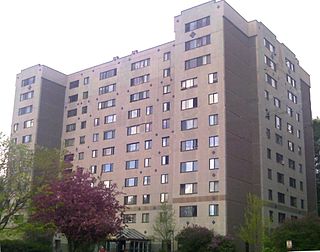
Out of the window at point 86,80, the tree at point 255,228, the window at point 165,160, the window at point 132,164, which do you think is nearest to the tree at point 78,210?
the tree at point 255,228

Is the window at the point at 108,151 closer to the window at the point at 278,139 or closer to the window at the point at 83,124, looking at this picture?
the window at the point at 83,124

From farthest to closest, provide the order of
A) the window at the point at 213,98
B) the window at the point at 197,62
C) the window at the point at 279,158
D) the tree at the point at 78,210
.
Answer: the window at the point at 279,158 → the window at the point at 197,62 → the window at the point at 213,98 → the tree at the point at 78,210

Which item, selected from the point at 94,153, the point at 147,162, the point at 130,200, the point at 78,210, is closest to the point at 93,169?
the point at 94,153

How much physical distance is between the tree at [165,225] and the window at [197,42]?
775 inches

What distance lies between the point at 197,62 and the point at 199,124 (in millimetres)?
7877

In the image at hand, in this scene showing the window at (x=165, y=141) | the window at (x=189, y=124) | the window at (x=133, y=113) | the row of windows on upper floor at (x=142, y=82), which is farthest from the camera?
the window at (x=133, y=113)

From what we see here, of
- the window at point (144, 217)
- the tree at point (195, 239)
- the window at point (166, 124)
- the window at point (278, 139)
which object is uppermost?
the window at point (166, 124)

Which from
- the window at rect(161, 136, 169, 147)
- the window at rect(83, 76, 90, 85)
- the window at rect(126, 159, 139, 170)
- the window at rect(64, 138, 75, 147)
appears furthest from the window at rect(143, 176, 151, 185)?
the window at rect(83, 76, 90, 85)

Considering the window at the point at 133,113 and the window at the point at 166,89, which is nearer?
the window at the point at 166,89

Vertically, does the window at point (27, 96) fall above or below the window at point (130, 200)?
above

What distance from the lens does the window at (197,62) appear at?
60.2m

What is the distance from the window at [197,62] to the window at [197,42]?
1642mm

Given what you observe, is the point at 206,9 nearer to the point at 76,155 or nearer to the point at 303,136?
the point at 303,136

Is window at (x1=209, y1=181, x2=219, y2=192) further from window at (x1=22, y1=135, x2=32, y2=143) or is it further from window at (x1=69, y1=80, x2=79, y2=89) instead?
window at (x1=22, y1=135, x2=32, y2=143)
